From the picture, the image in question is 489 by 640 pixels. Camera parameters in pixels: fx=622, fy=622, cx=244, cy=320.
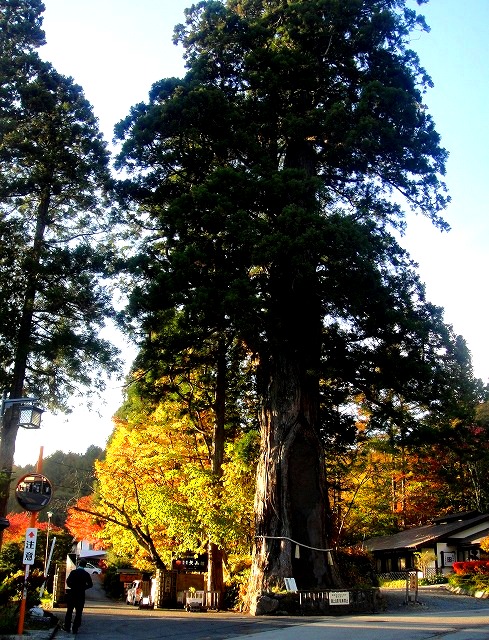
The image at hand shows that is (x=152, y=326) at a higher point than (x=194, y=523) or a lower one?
higher

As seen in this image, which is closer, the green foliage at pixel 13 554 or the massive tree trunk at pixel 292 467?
the massive tree trunk at pixel 292 467

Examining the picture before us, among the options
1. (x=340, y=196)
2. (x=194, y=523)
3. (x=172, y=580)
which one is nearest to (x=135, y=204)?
(x=340, y=196)

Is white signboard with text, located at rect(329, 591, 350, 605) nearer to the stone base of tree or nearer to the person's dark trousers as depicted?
the stone base of tree

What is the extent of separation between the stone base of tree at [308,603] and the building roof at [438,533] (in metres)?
21.5

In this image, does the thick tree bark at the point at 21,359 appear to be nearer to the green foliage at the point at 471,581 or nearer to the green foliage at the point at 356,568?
the green foliage at the point at 356,568

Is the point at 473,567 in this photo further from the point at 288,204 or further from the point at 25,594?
the point at 25,594

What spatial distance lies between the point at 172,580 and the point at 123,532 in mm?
4123

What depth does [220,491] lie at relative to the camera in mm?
19203

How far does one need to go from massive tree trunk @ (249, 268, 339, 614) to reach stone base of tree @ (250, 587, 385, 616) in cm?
23

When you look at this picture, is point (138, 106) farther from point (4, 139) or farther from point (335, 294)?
point (335, 294)

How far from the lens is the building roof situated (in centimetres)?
3588

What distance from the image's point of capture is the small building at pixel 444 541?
36312mm

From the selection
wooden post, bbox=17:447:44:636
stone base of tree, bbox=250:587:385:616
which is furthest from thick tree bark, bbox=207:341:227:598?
wooden post, bbox=17:447:44:636

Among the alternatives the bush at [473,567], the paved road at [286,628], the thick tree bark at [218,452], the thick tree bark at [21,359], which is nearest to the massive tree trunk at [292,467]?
the paved road at [286,628]
